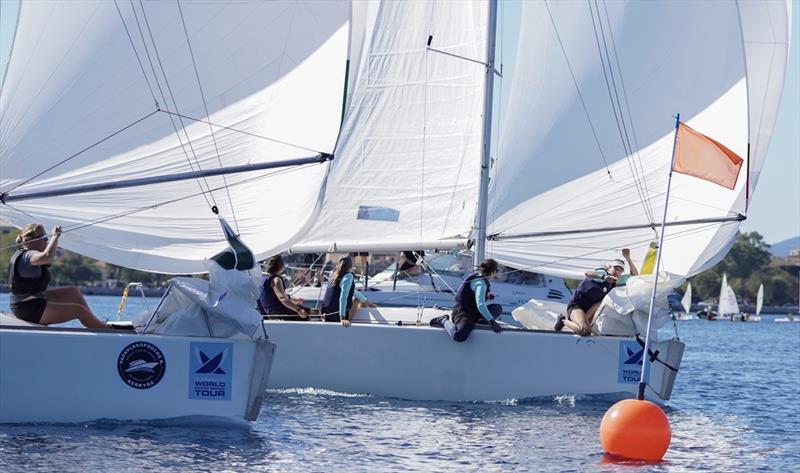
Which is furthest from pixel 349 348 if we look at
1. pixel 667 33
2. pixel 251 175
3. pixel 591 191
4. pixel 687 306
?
pixel 687 306

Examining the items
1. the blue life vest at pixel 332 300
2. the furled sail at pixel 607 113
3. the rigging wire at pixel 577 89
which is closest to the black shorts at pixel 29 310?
the blue life vest at pixel 332 300

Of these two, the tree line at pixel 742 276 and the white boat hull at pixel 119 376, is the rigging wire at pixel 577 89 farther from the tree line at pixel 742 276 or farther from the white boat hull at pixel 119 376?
the tree line at pixel 742 276

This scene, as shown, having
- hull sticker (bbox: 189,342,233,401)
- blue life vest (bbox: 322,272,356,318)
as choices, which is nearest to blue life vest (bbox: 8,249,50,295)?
hull sticker (bbox: 189,342,233,401)

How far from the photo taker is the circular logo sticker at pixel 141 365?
10594 millimetres

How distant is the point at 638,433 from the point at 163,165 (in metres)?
4.83

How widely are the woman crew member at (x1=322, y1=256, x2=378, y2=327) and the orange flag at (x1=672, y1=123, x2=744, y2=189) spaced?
3.50 m

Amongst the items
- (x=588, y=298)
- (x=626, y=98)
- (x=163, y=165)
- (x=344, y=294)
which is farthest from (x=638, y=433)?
(x=626, y=98)

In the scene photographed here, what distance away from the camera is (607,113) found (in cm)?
1752

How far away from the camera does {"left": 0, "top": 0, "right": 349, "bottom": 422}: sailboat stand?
10.6 metres

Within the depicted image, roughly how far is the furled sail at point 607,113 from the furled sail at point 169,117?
488cm

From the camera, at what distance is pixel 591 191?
17375 mm

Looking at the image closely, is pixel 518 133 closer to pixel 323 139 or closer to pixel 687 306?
pixel 323 139

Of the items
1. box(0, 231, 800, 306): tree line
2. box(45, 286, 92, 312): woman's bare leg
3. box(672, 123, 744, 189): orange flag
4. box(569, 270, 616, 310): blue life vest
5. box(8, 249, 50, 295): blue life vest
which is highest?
box(0, 231, 800, 306): tree line

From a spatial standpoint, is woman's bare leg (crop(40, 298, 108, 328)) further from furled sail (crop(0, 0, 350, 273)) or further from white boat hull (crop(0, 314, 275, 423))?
furled sail (crop(0, 0, 350, 273))
